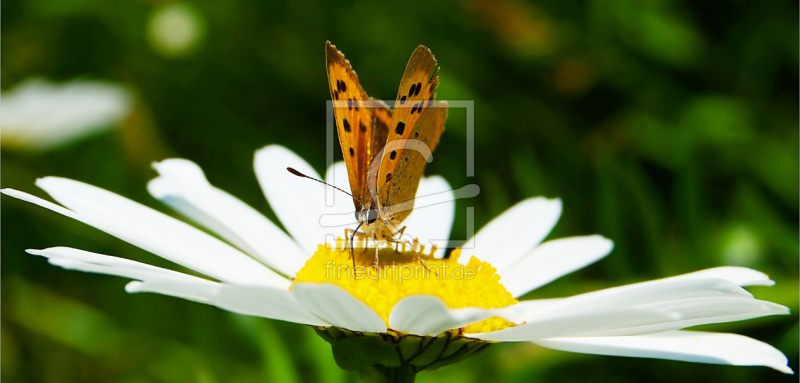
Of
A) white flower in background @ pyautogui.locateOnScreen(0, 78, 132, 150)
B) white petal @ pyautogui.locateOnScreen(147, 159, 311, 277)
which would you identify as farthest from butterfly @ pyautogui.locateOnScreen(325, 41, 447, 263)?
white flower in background @ pyautogui.locateOnScreen(0, 78, 132, 150)

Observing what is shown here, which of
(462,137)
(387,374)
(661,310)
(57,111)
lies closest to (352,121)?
(387,374)

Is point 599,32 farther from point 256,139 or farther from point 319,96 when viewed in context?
point 256,139

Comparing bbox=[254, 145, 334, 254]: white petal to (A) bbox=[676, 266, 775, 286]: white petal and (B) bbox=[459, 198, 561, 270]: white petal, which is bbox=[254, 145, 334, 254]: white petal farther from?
(A) bbox=[676, 266, 775, 286]: white petal

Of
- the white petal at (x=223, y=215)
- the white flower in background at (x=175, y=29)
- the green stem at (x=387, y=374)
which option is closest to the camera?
the green stem at (x=387, y=374)

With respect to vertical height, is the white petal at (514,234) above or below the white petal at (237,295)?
above

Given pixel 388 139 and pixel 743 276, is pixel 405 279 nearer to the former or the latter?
pixel 388 139

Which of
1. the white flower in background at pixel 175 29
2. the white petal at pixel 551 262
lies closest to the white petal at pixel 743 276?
the white petal at pixel 551 262

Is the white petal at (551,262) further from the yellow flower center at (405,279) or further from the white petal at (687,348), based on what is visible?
the white petal at (687,348)
